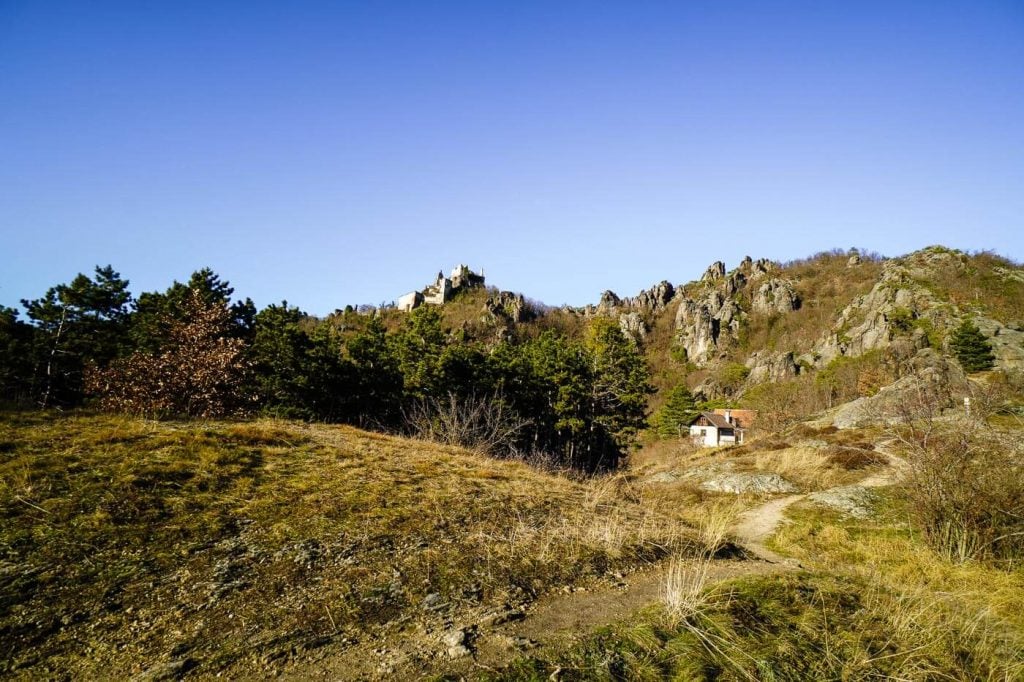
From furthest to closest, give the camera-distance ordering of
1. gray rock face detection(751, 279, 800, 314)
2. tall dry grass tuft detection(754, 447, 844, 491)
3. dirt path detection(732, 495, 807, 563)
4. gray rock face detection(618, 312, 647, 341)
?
1. gray rock face detection(618, 312, 647, 341)
2. gray rock face detection(751, 279, 800, 314)
3. tall dry grass tuft detection(754, 447, 844, 491)
4. dirt path detection(732, 495, 807, 563)

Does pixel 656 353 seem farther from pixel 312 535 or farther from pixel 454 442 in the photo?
pixel 312 535

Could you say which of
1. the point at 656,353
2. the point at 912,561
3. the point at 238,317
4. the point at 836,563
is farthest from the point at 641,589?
the point at 656,353

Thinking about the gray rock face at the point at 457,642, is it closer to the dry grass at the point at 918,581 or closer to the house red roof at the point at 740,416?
the dry grass at the point at 918,581

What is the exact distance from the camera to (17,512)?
19.4 ft

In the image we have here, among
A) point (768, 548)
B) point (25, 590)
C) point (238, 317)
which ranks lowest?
point (768, 548)

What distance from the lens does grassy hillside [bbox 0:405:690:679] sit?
4152 millimetres

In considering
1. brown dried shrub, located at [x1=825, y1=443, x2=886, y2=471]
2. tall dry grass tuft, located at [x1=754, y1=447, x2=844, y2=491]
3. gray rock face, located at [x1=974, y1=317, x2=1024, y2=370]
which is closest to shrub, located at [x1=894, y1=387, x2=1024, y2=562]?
tall dry grass tuft, located at [x1=754, y1=447, x2=844, y2=491]

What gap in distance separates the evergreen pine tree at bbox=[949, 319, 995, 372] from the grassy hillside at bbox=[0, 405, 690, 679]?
54.6m

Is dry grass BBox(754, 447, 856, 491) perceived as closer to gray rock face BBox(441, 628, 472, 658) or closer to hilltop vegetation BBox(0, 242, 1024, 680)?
hilltop vegetation BBox(0, 242, 1024, 680)

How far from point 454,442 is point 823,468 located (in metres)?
13.8

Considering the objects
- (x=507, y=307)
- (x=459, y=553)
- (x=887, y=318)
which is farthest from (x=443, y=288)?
(x=459, y=553)

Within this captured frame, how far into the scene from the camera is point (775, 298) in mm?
124625

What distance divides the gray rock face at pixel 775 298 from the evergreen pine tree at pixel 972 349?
7547 cm

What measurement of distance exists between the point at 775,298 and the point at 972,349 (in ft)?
271
